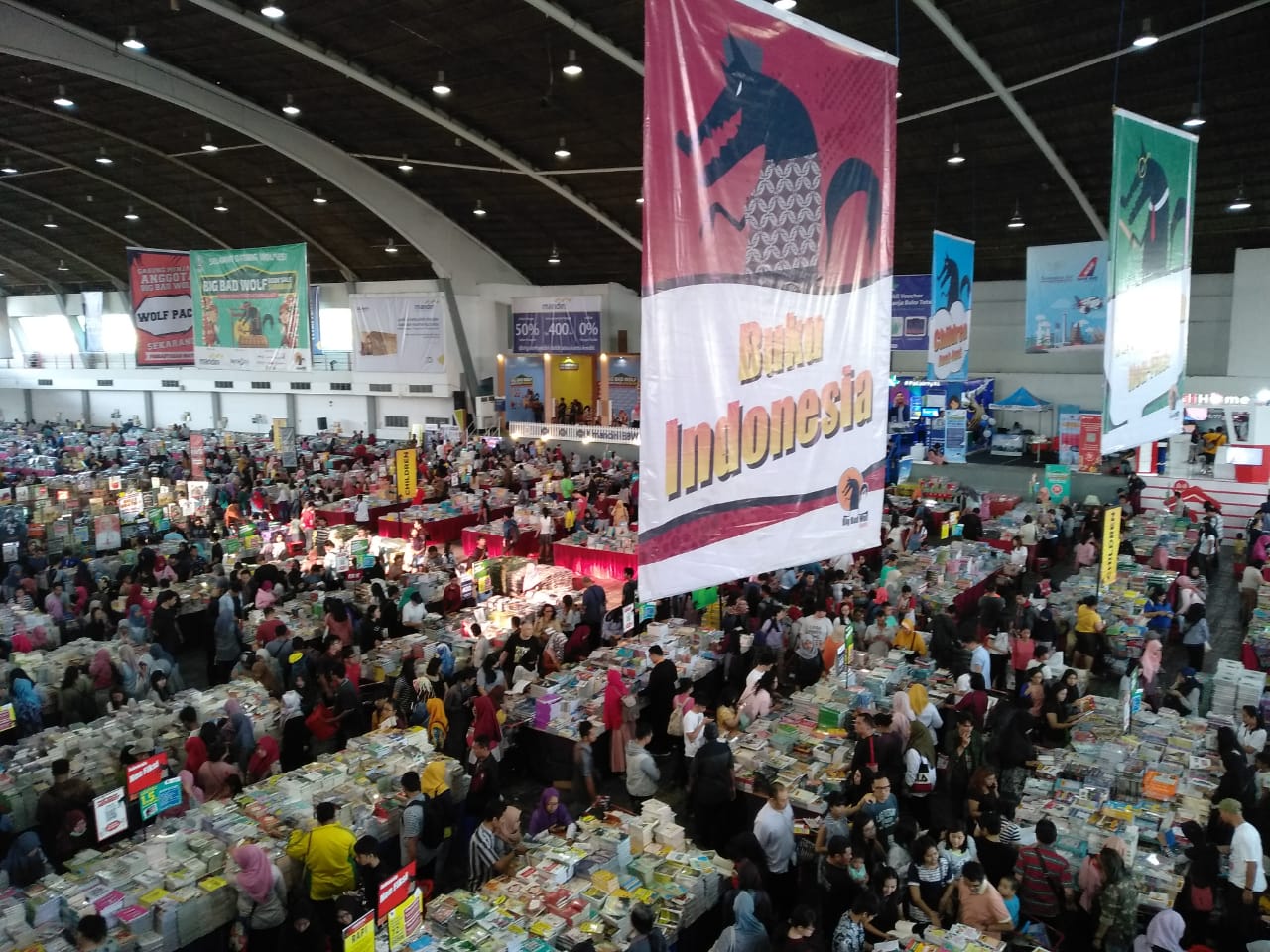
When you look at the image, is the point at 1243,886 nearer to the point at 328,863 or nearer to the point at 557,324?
the point at 328,863

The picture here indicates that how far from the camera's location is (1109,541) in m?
9.88

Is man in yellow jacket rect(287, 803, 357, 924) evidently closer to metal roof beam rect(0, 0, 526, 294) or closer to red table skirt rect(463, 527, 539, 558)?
red table skirt rect(463, 527, 539, 558)

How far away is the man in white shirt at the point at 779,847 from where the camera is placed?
601cm

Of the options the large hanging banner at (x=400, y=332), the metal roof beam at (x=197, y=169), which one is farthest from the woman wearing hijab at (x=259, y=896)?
the large hanging banner at (x=400, y=332)

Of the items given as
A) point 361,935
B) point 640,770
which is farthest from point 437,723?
point 361,935

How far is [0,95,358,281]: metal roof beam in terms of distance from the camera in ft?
71.1

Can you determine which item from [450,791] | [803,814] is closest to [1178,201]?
[803,814]

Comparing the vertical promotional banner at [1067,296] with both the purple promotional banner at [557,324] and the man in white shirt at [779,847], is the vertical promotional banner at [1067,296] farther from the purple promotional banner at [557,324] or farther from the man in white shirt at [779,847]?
the purple promotional banner at [557,324]

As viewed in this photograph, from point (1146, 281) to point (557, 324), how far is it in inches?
990

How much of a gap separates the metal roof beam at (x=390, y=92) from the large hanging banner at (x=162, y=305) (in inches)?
175

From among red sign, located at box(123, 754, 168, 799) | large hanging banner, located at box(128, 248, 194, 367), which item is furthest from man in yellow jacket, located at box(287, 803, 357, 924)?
large hanging banner, located at box(128, 248, 194, 367)

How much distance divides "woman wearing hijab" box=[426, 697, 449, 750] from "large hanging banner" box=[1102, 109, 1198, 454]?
626 cm

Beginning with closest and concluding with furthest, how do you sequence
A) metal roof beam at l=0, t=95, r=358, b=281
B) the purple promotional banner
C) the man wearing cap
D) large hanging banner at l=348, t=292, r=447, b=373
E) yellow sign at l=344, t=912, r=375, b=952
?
yellow sign at l=344, t=912, r=375, b=952 → the man wearing cap → metal roof beam at l=0, t=95, r=358, b=281 → the purple promotional banner → large hanging banner at l=348, t=292, r=447, b=373

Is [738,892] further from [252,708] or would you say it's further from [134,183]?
[134,183]
